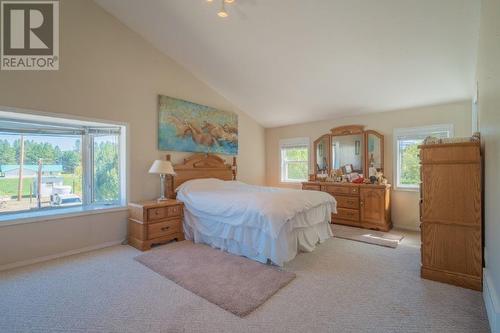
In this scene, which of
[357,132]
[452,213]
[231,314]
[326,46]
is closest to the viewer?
[231,314]

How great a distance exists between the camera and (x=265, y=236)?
10.1 feet

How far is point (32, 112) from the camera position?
3.12 metres

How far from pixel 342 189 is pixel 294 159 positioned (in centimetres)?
171

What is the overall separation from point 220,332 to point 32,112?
3.51 metres

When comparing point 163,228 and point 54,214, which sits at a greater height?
point 54,214

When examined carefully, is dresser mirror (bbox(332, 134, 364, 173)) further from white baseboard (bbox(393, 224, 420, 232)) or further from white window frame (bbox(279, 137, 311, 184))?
white baseboard (bbox(393, 224, 420, 232))

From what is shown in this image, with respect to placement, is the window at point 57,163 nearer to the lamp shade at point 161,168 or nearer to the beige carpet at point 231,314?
the lamp shade at point 161,168

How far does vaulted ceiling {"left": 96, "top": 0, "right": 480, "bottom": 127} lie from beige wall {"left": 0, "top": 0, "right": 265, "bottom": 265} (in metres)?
0.32

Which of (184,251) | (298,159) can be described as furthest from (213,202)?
(298,159)

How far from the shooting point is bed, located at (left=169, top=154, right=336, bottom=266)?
3012 mm

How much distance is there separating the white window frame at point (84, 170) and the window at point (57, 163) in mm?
12

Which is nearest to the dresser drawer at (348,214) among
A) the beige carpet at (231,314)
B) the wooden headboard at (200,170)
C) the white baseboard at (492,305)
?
the beige carpet at (231,314)

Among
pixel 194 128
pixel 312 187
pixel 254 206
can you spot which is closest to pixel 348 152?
pixel 312 187

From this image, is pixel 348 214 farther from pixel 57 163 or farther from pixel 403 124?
pixel 57 163
